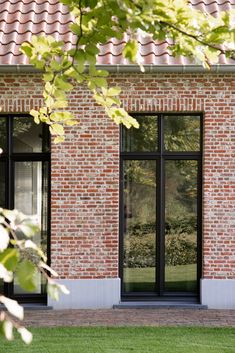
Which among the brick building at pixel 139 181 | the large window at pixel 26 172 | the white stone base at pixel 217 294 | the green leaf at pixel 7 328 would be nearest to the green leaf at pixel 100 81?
the green leaf at pixel 7 328

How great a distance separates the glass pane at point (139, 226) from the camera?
1060cm

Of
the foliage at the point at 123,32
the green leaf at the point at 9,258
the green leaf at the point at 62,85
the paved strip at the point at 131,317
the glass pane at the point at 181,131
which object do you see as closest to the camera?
the green leaf at the point at 9,258

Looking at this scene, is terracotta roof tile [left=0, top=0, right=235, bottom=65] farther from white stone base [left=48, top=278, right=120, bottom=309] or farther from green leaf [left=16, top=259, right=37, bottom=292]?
green leaf [left=16, top=259, right=37, bottom=292]

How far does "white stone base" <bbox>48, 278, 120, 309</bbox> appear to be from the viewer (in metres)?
10.3

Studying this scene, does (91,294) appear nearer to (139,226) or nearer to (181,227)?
(139,226)

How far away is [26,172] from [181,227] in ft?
8.66

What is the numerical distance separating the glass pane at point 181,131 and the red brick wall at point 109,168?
20cm

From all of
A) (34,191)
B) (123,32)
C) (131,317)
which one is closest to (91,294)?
(131,317)

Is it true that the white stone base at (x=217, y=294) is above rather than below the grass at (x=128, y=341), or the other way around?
above

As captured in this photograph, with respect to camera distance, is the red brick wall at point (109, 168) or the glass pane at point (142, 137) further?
the glass pane at point (142, 137)

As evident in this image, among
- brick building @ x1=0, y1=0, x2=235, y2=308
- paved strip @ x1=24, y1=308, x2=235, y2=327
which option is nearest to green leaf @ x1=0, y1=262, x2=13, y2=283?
paved strip @ x1=24, y1=308, x2=235, y2=327

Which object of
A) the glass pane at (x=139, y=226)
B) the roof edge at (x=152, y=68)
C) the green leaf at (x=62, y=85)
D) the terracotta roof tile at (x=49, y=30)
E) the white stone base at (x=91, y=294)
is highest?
the terracotta roof tile at (x=49, y=30)

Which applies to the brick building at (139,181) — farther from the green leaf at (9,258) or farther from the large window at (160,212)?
the green leaf at (9,258)

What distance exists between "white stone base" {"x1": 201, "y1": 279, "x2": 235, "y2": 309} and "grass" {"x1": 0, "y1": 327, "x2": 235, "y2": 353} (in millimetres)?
1572
